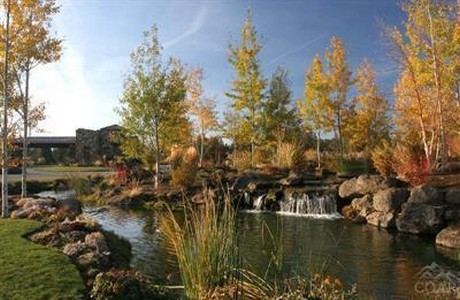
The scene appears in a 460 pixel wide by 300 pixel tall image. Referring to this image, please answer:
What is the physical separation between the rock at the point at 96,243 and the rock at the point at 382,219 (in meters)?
8.54

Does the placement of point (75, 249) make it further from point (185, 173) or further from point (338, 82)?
point (338, 82)

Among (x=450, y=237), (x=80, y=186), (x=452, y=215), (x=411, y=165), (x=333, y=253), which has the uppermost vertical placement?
(x=411, y=165)

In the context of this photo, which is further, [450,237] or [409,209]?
[409,209]

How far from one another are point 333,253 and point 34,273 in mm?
6187

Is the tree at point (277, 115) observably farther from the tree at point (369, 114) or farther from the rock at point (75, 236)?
the rock at point (75, 236)

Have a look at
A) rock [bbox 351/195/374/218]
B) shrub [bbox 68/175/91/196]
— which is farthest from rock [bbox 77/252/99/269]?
shrub [bbox 68/175/91/196]

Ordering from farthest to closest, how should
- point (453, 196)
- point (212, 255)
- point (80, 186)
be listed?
point (80, 186), point (453, 196), point (212, 255)

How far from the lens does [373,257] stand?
987cm

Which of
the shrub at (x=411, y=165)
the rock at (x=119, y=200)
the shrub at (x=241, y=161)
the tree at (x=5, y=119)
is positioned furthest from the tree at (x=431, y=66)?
the tree at (x=5, y=119)

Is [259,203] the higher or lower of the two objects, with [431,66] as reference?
lower

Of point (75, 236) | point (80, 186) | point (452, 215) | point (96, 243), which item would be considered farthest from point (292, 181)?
point (96, 243)

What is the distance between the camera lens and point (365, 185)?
54.5 ft

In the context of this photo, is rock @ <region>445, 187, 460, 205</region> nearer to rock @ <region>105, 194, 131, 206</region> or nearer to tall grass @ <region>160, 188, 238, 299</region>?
tall grass @ <region>160, 188, 238, 299</region>

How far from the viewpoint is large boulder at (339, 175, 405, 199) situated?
52.7 ft
